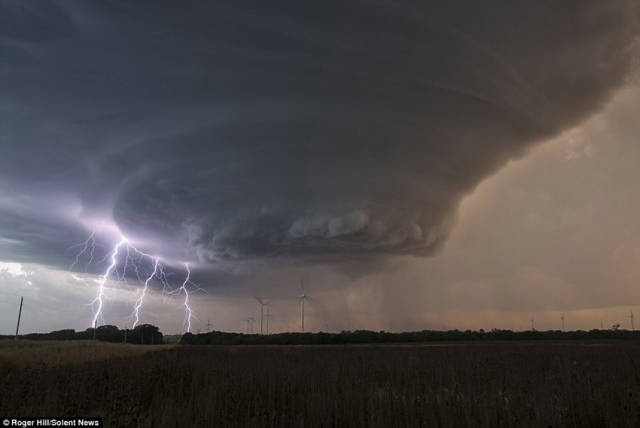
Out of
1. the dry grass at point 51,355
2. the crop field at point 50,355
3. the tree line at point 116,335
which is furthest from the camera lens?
the tree line at point 116,335

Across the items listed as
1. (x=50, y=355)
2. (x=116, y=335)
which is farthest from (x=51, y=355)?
(x=116, y=335)

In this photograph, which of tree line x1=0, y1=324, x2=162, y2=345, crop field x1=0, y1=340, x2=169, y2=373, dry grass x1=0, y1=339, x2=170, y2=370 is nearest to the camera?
crop field x1=0, y1=340, x2=169, y2=373

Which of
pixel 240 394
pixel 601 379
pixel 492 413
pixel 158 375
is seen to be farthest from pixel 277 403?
pixel 601 379

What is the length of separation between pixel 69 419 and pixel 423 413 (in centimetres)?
605

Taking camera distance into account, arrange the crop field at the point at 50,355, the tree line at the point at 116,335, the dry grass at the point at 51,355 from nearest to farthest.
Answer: the crop field at the point at 50,355 < the dry grass at the point at 51,355 < the tree line at the point at 116,335

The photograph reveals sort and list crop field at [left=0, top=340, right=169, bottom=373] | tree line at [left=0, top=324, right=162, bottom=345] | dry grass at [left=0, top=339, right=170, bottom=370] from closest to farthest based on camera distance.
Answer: crop field at [left=0, top=340, right=169, bottom=373] → dry grass at [left=0, top=339, right=170, bottom=370] → tree line at [left=0, top=324, right=162, bottom=345]

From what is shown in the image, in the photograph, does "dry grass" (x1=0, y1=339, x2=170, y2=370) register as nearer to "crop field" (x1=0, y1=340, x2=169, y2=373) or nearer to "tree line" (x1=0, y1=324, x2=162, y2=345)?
"crop field" (x1=0, y1=340, x2=169, y2=373)

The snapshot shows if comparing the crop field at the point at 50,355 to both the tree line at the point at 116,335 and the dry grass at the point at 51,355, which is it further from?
the tree line at the point at 116,335

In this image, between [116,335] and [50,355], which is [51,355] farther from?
[116,335]

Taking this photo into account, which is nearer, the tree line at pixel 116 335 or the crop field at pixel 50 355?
the crop field at pixel 50 355

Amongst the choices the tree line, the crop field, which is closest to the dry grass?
the crop field

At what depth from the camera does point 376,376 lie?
1509 centimetres

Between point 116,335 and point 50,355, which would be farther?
point 116,335

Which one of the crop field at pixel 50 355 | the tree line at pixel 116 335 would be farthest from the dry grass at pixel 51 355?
the tree line at pixel 116 335
